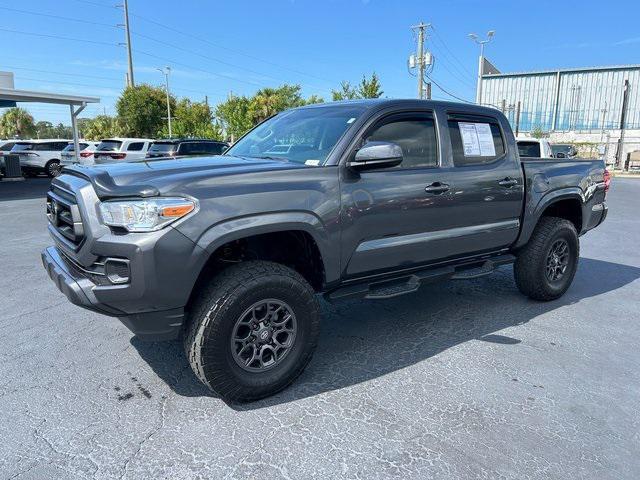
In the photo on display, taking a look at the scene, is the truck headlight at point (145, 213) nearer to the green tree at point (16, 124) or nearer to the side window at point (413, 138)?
the side window at point (413, 138)

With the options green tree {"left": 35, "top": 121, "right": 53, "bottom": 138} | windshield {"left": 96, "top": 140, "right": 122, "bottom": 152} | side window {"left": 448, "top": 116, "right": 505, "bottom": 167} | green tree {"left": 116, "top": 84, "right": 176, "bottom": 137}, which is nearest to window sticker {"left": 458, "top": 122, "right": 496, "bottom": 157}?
side window {"left": 448, "top": 116, "right": 505, "bottom": 167}

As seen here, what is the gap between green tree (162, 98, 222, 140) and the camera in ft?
154

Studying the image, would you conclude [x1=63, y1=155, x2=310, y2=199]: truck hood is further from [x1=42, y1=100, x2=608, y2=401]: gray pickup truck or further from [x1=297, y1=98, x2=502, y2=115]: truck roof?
[x1=297, y1=98, x2=502, y2=115]: truck roof

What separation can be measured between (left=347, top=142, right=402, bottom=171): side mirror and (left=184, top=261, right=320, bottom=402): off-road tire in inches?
35.0

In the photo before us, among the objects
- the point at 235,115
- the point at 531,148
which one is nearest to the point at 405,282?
the point at 531,148

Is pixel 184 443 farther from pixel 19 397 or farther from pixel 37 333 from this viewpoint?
pixel 37 333

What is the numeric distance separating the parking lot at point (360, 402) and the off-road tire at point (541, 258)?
0.22 m

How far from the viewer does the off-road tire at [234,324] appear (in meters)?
2.82

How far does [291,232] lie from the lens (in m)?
3.20

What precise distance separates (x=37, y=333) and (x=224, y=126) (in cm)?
5073

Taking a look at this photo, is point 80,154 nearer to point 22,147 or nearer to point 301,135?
point 22,147

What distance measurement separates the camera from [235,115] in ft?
152

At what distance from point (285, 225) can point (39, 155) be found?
23437mm

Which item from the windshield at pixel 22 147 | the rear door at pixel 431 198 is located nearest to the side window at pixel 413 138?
the rear door at pixel 431 198
